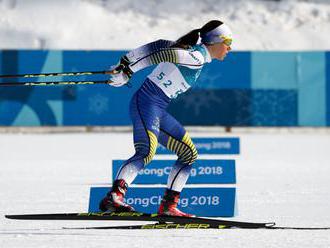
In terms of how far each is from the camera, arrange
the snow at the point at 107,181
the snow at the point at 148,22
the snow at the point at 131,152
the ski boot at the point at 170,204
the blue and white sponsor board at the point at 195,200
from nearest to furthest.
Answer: the snow at the point at 107,181
the snow at the point at 131,152
the ski boot at the point at 170,204
the blue and white sponsor board at the point at 195,200
the snow at the point at 148,22

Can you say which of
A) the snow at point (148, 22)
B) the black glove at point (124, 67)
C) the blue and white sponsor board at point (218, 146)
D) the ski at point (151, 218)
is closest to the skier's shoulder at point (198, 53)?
the black glove at point (124, 67)

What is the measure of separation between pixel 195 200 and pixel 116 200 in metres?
1.21

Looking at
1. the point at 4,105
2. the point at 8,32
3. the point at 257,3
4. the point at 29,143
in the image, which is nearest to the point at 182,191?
the point at 29,143

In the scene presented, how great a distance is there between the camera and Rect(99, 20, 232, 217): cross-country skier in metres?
8.47

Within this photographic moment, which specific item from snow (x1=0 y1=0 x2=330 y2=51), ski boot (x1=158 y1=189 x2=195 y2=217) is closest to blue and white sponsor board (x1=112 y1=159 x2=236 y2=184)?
ski boot (x1=158 y1=189 x2=195 y2=217)

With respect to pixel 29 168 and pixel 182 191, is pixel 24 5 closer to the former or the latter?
pixel 29 168

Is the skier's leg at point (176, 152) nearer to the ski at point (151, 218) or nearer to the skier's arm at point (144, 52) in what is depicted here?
the ski at point (151, 218)

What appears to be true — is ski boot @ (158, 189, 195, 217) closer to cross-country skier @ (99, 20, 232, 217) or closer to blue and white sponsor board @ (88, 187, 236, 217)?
cross-country skier @ (99, 20, 232, 217)

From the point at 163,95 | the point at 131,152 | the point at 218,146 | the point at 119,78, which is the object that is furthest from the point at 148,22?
the point at 119,78

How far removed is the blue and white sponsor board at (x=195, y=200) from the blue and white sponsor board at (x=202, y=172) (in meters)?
1.79

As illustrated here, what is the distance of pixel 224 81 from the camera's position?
27422 millimetres

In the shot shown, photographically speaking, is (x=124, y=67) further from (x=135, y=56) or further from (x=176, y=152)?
(x=176, y=152)

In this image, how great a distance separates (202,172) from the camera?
11703 mm

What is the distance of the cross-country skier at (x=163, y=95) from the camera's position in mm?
8469
